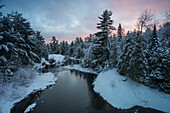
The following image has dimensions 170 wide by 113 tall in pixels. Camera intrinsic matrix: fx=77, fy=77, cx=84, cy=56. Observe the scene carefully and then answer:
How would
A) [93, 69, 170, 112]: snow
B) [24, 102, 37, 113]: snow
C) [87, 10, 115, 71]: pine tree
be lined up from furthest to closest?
[87, 10, 115, 71]: pine tree < [24, 102, 37, 113]: snow < [93, 69, 170, 112]: snow

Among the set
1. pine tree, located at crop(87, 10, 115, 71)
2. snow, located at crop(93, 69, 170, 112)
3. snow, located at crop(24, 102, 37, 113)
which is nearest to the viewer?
snow, located at crop(93, 69, 170, 112)

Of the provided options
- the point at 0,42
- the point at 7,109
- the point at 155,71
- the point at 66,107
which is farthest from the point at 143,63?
the point at 0,42

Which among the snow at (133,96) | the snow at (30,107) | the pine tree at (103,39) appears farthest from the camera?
the pine tree at (103,39)

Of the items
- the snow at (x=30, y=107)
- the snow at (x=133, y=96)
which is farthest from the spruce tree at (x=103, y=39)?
the snow at (x=30, y=107)

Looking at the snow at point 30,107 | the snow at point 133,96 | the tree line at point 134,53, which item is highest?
the tree line at point 134,53

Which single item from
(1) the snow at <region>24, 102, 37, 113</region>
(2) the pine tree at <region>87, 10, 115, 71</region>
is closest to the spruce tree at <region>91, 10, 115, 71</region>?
(2) the pine tree at <region>87, 10, 115, 71</region>

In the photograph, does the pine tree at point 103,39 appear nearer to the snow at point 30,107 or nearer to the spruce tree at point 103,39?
the spruce tree at point 103,39

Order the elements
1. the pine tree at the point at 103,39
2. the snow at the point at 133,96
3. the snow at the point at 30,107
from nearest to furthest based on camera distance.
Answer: the snow at the point at 133,96 < the snow at the point at 30,107 < the pine tree at the point at 103,39

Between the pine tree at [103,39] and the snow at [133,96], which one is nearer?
the snow at [133,96]

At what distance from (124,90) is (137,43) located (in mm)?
6139

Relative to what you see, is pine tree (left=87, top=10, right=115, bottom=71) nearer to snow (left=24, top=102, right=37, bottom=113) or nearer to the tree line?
the tree line

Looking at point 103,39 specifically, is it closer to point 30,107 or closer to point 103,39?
point 103,39

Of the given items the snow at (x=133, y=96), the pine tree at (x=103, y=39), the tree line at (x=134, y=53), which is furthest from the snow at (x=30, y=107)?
the pine tree at (x=103, y=39)

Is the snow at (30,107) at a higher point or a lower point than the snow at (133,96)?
lower
